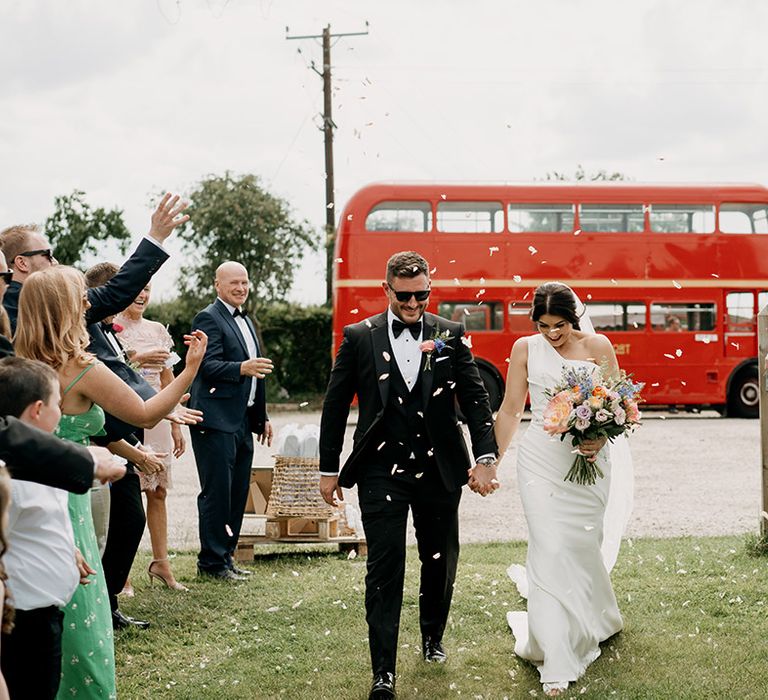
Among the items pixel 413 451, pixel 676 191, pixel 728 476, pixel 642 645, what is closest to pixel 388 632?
pixel 413 451

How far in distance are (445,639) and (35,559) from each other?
3090 millimetres

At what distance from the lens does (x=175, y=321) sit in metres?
28.1

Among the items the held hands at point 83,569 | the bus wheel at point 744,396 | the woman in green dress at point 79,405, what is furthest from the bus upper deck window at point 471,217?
the held hands at point 83,569

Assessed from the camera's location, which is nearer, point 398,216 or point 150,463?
point 150,463

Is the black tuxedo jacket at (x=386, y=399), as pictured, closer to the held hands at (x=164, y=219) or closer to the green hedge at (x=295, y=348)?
the held hands at (x=164, y=219)

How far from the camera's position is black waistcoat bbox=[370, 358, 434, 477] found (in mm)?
5402

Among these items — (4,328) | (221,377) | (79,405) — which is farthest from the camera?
(221,377)

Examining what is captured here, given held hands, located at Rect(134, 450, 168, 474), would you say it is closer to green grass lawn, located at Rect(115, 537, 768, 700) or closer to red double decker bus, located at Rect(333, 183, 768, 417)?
green grass lawn, located at Rect(115, 537, 768, 700)

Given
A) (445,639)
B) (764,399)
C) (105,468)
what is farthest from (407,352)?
(764,399)

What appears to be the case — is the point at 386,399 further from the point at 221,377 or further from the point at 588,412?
the point at 221,377

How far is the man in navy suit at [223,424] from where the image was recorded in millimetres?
7625

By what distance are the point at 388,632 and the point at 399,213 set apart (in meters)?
16.5

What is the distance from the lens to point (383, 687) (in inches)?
200

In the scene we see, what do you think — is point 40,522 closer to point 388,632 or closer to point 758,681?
point 388,632
